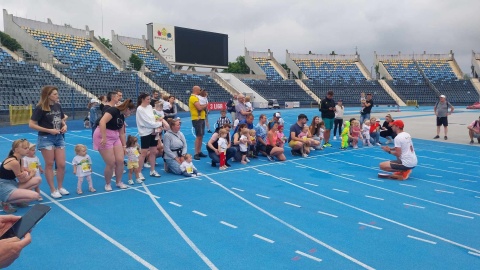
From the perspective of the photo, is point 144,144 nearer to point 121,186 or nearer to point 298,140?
point 121,186

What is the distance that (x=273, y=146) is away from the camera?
975cm

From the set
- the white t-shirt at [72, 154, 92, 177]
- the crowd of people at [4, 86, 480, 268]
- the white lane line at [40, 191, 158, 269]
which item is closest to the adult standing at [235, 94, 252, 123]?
the crowd of people at [4, 86, 480, 268]

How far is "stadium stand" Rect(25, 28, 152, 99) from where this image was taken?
28.5m

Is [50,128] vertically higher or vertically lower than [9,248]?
higher

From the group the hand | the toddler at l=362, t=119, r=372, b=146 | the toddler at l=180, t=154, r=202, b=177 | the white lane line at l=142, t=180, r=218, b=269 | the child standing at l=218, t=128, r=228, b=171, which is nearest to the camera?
the hand

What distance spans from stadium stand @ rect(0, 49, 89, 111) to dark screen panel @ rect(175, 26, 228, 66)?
1785 centimetres

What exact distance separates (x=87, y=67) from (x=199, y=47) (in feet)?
49.0

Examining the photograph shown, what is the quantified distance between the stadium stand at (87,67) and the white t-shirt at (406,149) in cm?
2287

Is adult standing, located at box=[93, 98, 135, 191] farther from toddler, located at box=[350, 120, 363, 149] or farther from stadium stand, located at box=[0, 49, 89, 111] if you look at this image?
stadium stand, located at box=[0, 49, 89, 111]

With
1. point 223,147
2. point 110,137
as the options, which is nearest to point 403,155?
point 223,147

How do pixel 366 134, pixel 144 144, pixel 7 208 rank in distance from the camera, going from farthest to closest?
pixel 366 134, pixel 144 144, pixel 7 208

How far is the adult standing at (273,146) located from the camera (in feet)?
31.2

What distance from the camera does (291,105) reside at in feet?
139

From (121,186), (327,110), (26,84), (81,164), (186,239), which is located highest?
(26,84)
